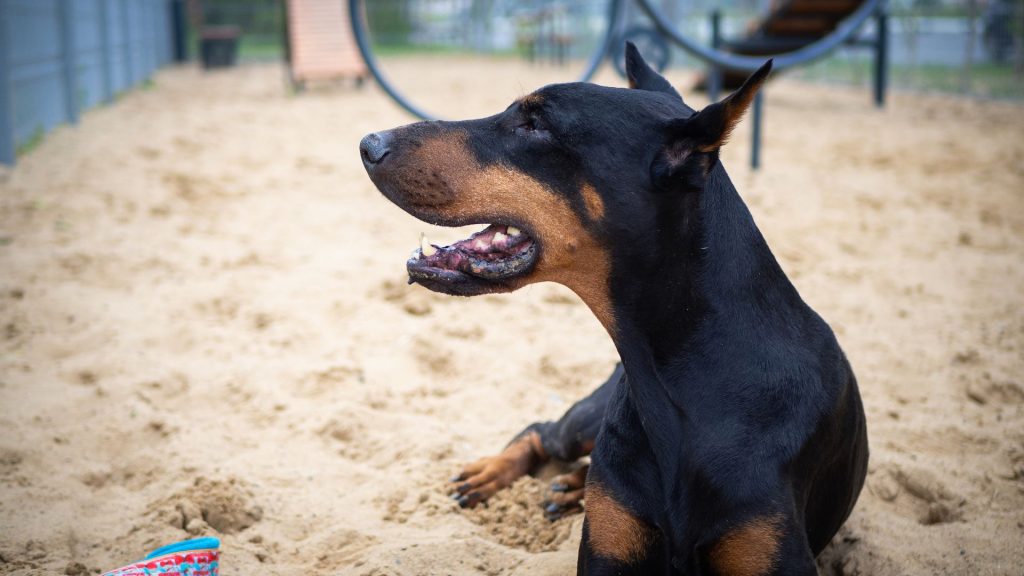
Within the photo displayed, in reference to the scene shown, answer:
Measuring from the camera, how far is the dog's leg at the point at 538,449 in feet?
9.87

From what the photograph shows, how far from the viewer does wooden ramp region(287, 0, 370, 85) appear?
51.8ft

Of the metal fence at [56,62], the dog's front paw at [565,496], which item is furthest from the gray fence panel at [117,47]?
the dog's front paw at [565,496]

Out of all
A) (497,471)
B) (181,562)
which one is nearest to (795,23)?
(497,471)

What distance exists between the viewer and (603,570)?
2.24 m

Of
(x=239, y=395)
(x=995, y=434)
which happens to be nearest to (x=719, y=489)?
(x=995, y=434)

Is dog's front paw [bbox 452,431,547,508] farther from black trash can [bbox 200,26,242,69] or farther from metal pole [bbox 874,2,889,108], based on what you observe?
black trash can [bbox 200,26,242,69]

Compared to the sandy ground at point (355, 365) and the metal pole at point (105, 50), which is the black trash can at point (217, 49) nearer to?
the metal pole at point (105, 50)

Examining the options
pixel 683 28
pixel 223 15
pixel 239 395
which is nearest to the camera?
pixel 239 395

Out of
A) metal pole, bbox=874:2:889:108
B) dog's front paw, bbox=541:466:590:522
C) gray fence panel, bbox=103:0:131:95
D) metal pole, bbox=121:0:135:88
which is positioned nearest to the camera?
dog's front paw, bbox=541:466:590:522

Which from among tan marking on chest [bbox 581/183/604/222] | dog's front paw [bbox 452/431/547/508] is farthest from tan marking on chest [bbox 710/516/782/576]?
dog's front paw [bbox 452/431/547/508]

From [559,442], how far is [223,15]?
28.8 metres

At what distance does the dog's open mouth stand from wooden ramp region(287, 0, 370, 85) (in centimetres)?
1427

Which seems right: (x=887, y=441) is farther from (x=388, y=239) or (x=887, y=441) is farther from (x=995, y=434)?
(x=388, y=239)

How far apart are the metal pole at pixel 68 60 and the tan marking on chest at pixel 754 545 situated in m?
10.7
